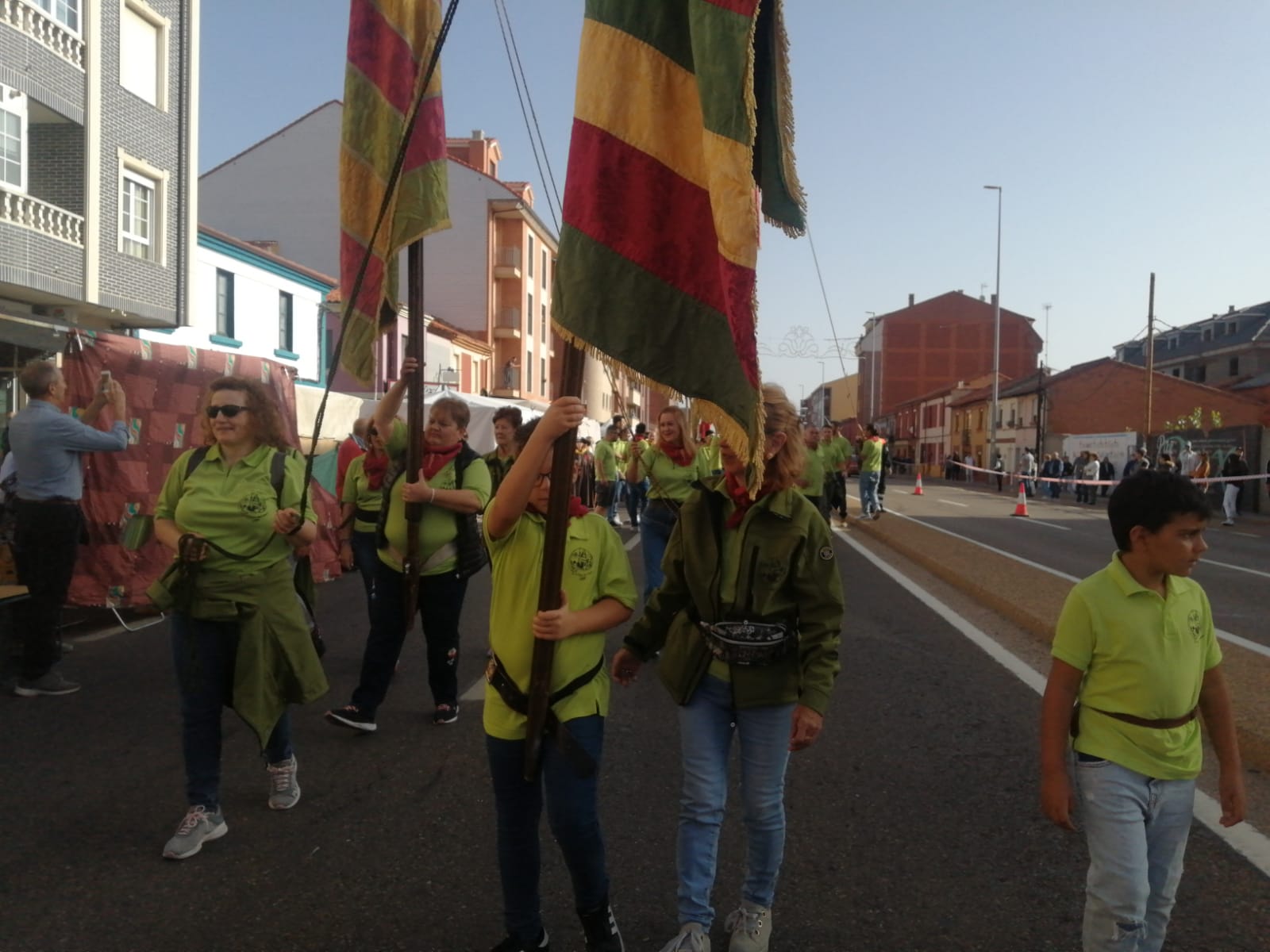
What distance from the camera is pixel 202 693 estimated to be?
3977mm

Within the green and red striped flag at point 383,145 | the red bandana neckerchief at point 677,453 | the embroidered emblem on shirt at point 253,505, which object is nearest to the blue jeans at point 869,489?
the red bandana neckerchief at point 677,453

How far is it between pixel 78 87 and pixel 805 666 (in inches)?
811

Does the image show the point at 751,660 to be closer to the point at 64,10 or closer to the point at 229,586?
the point at 229,586

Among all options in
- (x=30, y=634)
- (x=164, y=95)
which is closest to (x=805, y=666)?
(x=30, y=634)

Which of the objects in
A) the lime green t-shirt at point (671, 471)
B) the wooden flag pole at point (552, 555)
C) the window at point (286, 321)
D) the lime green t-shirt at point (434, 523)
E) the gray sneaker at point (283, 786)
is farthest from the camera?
the window at point (286, 321)

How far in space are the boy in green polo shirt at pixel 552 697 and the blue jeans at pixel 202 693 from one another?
155 centimetres

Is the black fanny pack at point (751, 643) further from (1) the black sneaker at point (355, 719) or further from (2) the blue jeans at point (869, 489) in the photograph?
(2) the blue jeans at point (869, 489)

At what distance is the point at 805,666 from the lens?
308cm

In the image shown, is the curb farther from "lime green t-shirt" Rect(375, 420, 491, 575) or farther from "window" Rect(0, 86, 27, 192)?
"window" Rect(0, 86, 27, 192)

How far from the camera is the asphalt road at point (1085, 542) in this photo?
35.0 ft

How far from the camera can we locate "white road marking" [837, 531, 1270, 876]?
12.8 ft

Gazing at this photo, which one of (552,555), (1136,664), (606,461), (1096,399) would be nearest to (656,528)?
(552,555)

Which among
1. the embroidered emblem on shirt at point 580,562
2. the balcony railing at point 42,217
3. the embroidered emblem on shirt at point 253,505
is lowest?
the embroidered emblem on shirt at point 580,562

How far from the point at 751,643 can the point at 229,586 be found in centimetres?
214
